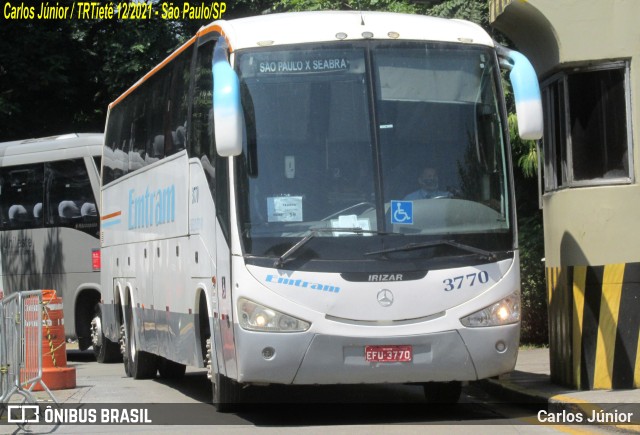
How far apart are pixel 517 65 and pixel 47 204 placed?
45.1ft

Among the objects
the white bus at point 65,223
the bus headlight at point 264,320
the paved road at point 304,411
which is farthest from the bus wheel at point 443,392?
the white bus at point 65,223

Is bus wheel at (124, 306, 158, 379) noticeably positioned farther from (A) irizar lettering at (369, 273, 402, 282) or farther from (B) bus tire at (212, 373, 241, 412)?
(A) irizar lettering at (369, 273, 402, 282)

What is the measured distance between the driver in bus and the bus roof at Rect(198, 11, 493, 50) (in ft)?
4.28

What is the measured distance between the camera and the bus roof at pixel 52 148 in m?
22.9

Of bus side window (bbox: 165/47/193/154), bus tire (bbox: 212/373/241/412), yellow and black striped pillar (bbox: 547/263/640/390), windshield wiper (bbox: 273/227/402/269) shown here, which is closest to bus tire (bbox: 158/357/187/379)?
bus side window (bbox: 165/47/193/154)

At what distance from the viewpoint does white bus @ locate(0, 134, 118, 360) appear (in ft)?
74.4

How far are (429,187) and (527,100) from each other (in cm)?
115

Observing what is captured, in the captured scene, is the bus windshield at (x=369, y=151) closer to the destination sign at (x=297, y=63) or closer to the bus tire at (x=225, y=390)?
the destination sign at (x=297, y=63)

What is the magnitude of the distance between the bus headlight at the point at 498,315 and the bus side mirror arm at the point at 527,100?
4.72 ft

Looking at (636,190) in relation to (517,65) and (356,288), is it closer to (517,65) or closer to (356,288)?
(517,65)

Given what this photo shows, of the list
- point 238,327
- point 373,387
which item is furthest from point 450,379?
point 373,387

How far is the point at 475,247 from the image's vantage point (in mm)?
10945

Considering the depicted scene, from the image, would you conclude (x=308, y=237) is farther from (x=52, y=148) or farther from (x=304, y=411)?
(x=52, y=148)

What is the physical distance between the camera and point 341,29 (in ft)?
37.3
